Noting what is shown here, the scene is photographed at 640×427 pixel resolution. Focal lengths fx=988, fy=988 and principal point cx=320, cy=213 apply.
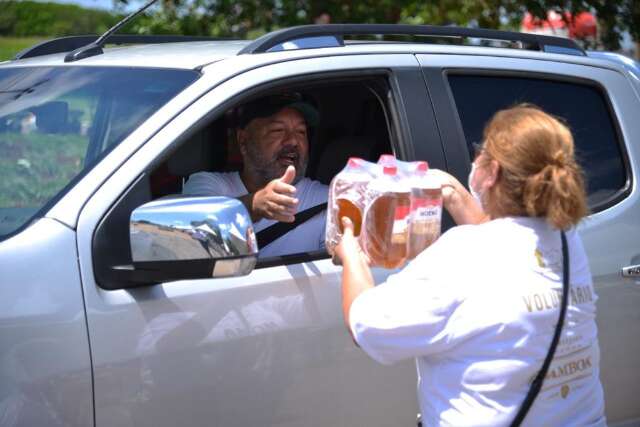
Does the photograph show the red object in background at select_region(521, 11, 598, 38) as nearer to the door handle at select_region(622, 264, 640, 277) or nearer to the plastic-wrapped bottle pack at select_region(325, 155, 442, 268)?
the door handle at select_region(622, 264, 640, 277)

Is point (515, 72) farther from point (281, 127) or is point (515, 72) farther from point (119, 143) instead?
point (119, 143)

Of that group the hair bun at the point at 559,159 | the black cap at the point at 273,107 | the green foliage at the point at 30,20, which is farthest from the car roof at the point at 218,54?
the green foliage at the point at 30,20

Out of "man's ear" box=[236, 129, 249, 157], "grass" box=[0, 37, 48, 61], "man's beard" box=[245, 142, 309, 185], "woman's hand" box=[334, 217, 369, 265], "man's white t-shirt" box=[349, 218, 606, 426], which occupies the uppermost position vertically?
"grass" box=[0, 37, 48, 61]

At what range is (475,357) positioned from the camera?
2.14m

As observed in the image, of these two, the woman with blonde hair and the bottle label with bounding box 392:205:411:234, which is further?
the bottle label with bounding box 392:205:411:234

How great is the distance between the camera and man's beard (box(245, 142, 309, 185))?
372 cm

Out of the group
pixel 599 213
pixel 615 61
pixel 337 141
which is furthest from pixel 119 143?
pixel 615 61

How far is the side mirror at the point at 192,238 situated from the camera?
7.95 ft

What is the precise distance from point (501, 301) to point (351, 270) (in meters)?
0.34

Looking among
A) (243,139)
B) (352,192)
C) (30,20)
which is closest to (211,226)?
(352,192)

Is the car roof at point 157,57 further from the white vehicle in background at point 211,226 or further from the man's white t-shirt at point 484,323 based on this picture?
the man's white t-shirt at point 484,323

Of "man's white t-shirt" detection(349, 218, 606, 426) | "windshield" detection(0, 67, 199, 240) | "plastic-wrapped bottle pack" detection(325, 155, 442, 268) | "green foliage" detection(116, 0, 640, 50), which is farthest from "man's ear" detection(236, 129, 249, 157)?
"green foliage" detection(116, 0, 640, 50)

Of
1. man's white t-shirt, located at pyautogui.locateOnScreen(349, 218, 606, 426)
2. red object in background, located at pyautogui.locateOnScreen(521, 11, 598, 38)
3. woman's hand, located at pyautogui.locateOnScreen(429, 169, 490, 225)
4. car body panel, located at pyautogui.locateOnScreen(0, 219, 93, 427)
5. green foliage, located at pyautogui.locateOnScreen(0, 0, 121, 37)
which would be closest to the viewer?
man's white t-shirt, located at pyautogui.locateOnScreen(349, 218, 606, 426)

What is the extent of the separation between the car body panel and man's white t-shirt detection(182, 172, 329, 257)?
0.80 metres
